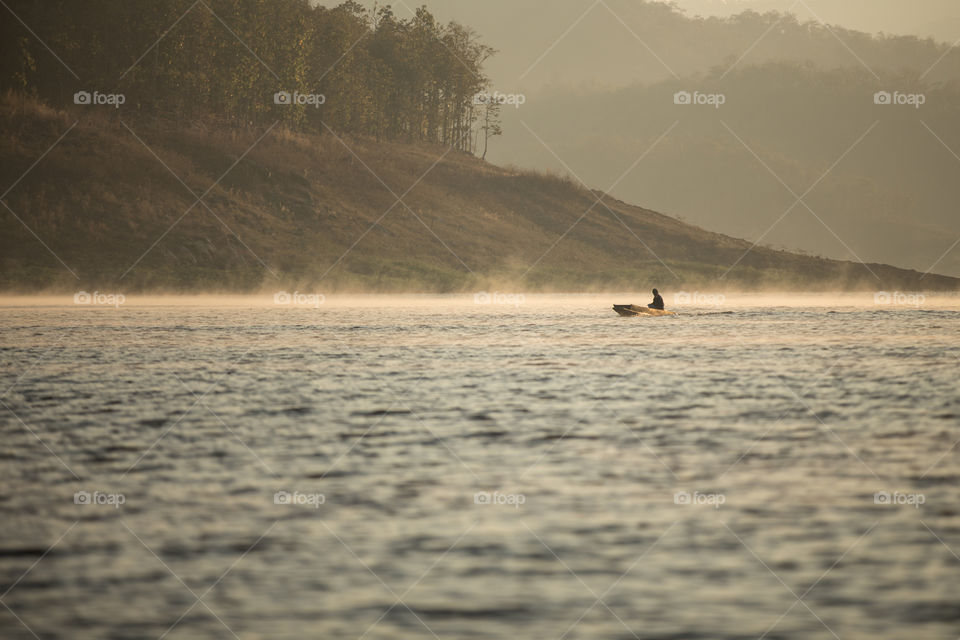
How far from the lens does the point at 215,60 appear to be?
10238cm

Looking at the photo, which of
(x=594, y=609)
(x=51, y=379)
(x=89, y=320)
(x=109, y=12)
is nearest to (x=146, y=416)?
(x=51, y=379)

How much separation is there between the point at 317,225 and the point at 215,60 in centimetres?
1790

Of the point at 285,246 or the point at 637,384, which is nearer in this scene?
the point at 637,384

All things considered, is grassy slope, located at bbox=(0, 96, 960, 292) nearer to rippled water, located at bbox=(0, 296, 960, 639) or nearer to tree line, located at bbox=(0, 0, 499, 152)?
tree line, located at bbox=(0, 0, 499, 152)

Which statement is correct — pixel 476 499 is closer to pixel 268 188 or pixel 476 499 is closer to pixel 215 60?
pixel 268 188

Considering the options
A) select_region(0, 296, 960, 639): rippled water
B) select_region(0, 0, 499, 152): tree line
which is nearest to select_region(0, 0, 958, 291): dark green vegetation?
select_region(0, 0, 499, 152): tree line

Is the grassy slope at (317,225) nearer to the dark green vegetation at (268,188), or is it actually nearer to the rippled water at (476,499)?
the dark green vegetation at (268,188)

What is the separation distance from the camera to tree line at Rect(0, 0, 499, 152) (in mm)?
98250

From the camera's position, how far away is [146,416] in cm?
2188

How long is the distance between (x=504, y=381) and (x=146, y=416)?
31.4 feet

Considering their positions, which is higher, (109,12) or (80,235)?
(109,12)

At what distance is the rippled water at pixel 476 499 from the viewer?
10227 mm

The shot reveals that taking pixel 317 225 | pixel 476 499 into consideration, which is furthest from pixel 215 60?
pixel 476 499

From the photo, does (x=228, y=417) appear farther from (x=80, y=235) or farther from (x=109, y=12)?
(x=109, y=12)
